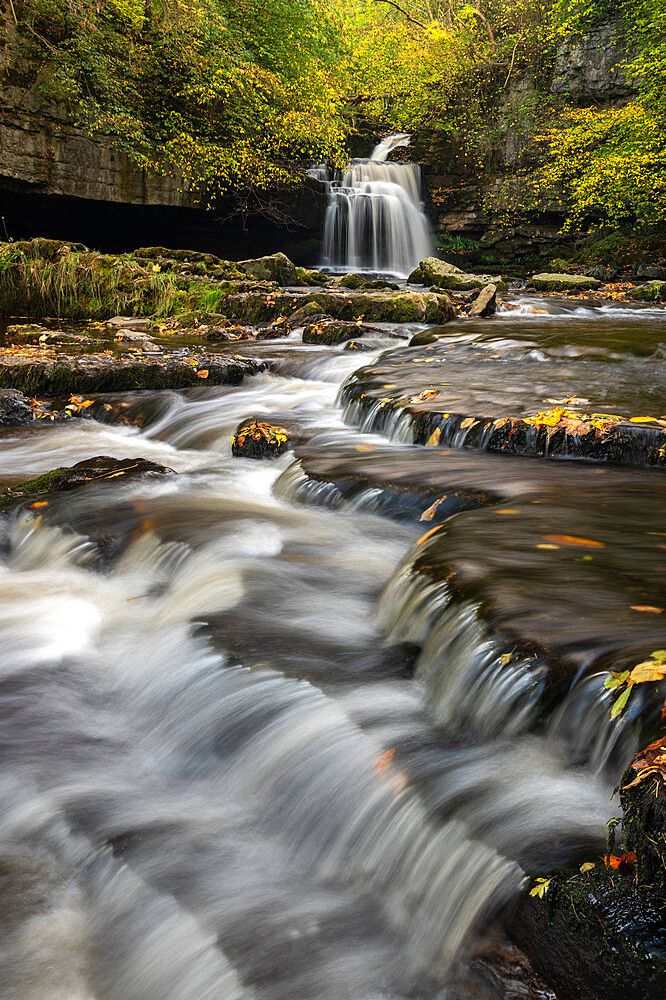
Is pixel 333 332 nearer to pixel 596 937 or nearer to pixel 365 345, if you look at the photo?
pixel 365 345

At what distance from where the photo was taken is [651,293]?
49.6 feet

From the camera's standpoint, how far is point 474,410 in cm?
550

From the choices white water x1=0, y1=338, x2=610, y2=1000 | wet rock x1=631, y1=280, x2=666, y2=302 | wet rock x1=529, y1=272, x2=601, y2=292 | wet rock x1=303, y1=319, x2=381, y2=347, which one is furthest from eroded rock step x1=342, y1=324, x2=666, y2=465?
wet rock x1=529, y1=272, x2=601, y2=292

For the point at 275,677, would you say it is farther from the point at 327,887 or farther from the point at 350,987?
the point at 350,987

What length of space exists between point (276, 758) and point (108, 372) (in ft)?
20.9

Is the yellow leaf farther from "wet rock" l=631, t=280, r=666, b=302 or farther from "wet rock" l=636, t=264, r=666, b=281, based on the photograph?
"wet rock" l=636, t=264, r=666, b=281

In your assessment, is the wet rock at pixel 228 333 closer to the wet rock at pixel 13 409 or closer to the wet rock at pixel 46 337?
the wet rock at pixel 46 337

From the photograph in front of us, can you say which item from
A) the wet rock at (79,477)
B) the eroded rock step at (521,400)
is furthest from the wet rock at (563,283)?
the wet rock at (79,477)

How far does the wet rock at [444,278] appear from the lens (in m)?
16.9

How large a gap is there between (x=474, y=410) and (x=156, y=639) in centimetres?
328

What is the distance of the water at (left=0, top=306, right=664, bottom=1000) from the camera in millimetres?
1762

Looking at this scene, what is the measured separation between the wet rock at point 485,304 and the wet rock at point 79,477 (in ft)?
27.3

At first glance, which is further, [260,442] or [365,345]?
[365,345]

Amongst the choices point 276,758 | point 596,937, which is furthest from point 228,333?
point 596,937
